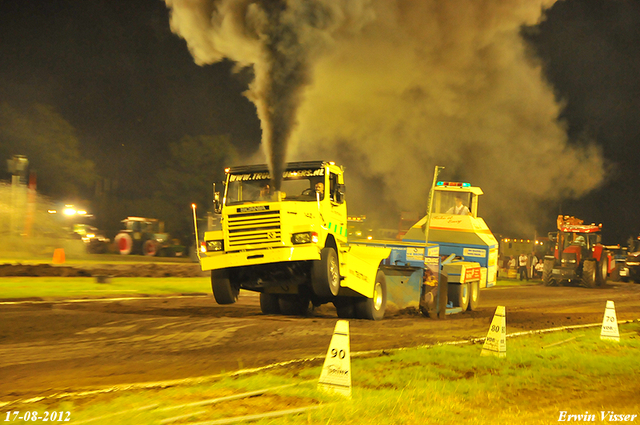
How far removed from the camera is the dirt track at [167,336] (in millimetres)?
7785

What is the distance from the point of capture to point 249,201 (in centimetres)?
1277

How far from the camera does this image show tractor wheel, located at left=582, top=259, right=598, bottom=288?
31922 millimetres

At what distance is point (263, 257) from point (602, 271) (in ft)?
85.5

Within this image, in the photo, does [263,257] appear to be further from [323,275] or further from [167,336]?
[167,336]

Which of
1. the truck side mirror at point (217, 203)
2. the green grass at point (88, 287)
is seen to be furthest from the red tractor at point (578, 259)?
the truck side mirror at point (217, 203)

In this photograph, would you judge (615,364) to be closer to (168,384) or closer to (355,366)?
(355,366)

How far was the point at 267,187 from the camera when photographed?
1280 cm

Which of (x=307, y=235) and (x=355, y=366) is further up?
(x=307, y=235)

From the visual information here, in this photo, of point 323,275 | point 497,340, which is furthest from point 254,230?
point 497,340

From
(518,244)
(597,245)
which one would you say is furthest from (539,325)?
(518,244)

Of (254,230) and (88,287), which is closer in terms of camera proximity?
(254,230)

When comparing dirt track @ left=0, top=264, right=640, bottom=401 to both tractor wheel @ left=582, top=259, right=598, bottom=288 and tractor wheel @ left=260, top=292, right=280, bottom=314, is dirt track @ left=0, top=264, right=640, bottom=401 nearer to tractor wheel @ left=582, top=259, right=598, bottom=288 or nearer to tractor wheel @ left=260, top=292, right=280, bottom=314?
tractor wheel @ left=260, top=292, right=280, bottom=314

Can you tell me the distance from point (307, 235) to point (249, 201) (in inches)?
59.0

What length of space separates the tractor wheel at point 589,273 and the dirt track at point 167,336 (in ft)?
45.8
